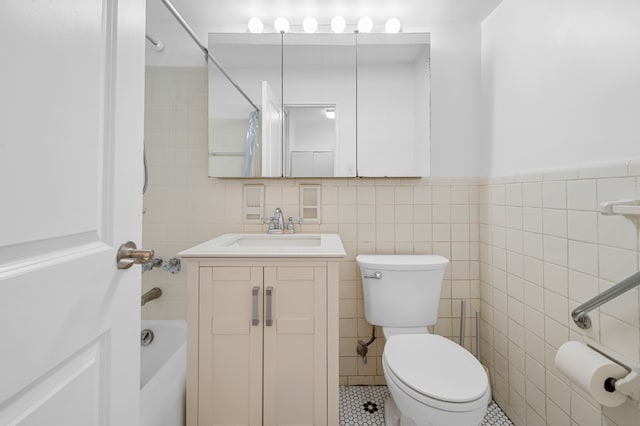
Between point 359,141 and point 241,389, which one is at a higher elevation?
point 359,141

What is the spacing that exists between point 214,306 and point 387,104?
1.38 m

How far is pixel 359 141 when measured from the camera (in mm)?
1819

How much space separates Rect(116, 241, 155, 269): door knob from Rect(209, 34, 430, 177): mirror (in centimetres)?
117

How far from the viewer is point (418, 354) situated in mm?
1324

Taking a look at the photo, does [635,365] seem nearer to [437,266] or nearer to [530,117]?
[437,266]

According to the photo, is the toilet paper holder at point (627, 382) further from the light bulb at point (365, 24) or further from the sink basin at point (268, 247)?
the light bulb at point (365, 24)

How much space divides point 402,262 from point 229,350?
913 mm

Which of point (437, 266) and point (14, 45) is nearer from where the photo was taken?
point (14, 45)

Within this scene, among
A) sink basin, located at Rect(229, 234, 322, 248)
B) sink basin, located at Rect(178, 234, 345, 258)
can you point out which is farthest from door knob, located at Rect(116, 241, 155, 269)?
sink basin, located at Rect(229, 234, 322, 248)

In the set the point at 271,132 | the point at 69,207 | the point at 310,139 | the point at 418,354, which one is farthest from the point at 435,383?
the point at 271,132

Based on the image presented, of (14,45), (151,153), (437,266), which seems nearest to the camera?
(14,45)

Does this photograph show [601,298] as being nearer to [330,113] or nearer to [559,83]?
[559,83]

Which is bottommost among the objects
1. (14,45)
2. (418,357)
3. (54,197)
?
(418,357)

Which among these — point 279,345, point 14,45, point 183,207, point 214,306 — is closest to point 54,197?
point 14,45
